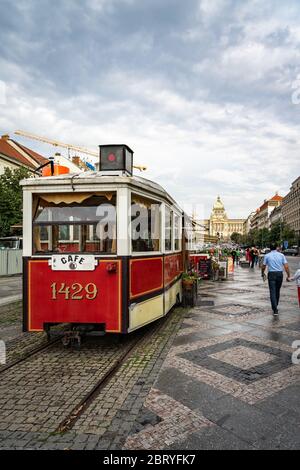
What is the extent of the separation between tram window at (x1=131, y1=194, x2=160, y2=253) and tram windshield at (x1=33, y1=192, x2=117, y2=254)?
1.30 feet

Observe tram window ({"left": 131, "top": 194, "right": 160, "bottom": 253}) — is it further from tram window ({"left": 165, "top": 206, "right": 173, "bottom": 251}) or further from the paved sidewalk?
the paved sidewalk

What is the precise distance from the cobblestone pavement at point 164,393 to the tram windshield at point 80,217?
5.64 ft

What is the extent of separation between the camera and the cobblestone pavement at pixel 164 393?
3.02 m

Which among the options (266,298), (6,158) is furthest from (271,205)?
(266,298)

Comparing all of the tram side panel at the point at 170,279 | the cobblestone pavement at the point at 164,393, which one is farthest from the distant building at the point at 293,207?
the cobblestone pavement at the point at 164,393

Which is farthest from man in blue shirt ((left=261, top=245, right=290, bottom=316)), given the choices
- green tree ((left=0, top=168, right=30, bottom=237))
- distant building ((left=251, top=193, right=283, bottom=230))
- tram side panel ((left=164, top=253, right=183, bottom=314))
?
distant building ((left=251, top=193, right=283, bottom=230))

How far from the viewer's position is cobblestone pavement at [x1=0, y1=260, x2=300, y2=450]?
3.02 metres

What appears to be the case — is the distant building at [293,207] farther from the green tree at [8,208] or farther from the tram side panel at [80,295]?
the tram side panel at [80,295]

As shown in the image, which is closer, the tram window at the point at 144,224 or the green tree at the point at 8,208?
the tram window at the point at 144,224

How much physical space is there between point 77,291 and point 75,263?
438 millimetres

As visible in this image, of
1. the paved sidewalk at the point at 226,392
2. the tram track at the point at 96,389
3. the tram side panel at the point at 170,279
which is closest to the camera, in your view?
the paved sidewalk at the point at 226,392

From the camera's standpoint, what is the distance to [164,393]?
154 inches

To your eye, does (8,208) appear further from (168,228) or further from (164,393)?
(164,393)

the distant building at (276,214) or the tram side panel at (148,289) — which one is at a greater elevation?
the distant building at (276,214)
